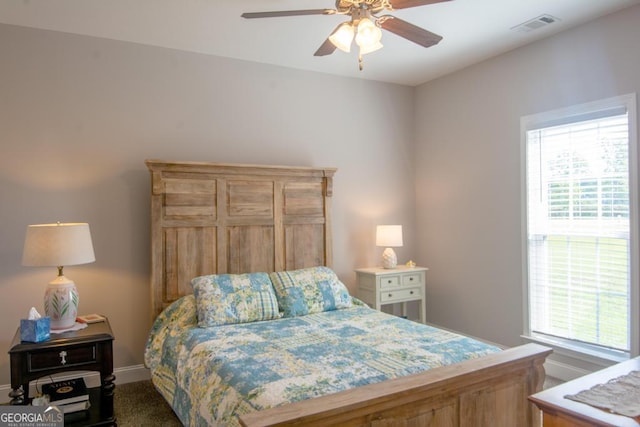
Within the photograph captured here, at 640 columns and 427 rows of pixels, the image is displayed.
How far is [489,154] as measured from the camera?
13.4ft

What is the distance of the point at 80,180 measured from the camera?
3352 millimetres

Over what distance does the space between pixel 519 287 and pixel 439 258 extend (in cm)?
98

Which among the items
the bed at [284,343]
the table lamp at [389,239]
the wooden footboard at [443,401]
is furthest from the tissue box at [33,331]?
the table lamp at [389,239]

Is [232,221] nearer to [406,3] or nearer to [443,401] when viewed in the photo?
[406,3]

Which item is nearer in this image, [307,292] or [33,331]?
[33,331]

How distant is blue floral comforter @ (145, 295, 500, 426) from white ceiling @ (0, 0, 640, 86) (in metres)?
2.00

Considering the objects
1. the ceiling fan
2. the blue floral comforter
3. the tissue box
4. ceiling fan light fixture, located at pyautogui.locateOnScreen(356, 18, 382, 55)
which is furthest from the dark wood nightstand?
ceiling fan light fixture, located at pyautogui.locateOnScreen(356, 18, 382, 55)

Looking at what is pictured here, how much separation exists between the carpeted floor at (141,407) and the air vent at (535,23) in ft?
12.0

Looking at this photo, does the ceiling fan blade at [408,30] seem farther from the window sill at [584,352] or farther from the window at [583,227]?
the window sill at [584,352]

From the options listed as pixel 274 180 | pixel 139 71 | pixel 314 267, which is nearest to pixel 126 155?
pixel 139 71

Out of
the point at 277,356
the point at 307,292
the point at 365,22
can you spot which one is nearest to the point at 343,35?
the point at 365,22

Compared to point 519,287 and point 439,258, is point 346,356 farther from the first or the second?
point 439,258

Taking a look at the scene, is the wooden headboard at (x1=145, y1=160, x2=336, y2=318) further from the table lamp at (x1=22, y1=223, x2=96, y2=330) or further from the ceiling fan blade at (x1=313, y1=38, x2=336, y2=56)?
the ceiling fan blade at (x1=313, y1=38, x2=336, y2=56)

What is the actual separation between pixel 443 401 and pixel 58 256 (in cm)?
235
